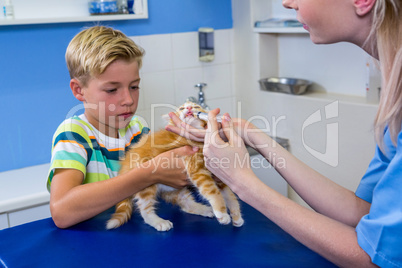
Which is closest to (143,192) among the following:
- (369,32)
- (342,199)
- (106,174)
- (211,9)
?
(106,174)

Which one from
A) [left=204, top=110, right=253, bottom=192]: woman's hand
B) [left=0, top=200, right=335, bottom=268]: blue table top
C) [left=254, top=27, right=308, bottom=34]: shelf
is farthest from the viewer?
[left=254, top=27, right=308, bottom=34]: shelf

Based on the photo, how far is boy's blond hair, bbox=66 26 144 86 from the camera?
1455mm

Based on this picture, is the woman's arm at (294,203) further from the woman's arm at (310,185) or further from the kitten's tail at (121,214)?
the kitten's tail at (121,214)

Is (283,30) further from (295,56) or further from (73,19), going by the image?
(73,19)

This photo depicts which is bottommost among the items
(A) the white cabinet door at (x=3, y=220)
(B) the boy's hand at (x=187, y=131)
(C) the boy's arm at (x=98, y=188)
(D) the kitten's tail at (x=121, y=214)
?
(A) the white cabinet door at (x=3, y=220)

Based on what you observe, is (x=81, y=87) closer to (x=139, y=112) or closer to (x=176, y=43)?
(x=139, y=112)

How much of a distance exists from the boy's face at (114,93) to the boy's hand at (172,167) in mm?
256

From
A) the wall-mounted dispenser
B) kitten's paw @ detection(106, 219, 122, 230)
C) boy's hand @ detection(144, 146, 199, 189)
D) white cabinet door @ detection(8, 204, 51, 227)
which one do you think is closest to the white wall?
the wall-mounted dispenser

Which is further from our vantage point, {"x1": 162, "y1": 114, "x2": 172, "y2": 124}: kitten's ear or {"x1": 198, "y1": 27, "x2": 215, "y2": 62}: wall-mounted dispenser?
{"x1": 198, "y1": 27, "x2": 215, "y2": 62}: wall-mounted dispenser

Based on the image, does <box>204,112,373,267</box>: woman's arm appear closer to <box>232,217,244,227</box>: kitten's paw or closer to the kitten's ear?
<box>232,217,244,227</box>: kitten's paw

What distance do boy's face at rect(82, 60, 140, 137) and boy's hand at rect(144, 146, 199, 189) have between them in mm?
256

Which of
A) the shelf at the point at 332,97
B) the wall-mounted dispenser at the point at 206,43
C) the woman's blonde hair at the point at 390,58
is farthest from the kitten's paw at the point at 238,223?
the wall-mounted dispenser at the point at 206,43

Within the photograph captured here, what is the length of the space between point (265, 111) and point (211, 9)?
0.71 metres

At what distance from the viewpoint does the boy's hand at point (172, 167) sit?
133 centimetres
